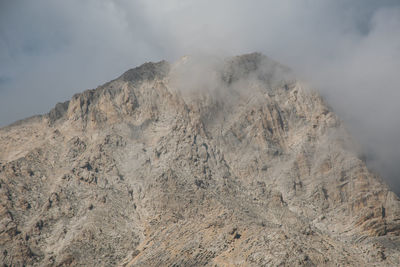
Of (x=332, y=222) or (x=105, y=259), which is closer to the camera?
(x=105, y=259)

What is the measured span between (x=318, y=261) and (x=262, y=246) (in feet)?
40.7

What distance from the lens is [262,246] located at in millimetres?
138500

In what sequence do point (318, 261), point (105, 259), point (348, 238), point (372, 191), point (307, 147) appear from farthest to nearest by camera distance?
point (307, 147)
point (372, 191)
point (348, 238)
point (105, 259)
point (318, 261)

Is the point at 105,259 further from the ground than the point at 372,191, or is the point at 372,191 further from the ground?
the point at 105,259

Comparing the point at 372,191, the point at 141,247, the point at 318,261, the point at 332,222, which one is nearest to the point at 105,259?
the point at 141,247

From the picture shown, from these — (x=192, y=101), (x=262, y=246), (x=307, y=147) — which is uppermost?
(x=192, y=101)

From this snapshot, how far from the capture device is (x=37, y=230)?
155 metres

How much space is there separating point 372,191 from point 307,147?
24.6 metres

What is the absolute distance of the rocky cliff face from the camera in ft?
481

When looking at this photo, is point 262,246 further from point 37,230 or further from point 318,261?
point 37,230

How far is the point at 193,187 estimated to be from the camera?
166 m

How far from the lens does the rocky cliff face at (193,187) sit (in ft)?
481

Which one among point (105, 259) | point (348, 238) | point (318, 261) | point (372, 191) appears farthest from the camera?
point (372, 191)

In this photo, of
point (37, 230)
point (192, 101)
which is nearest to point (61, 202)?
point (37, 230)
